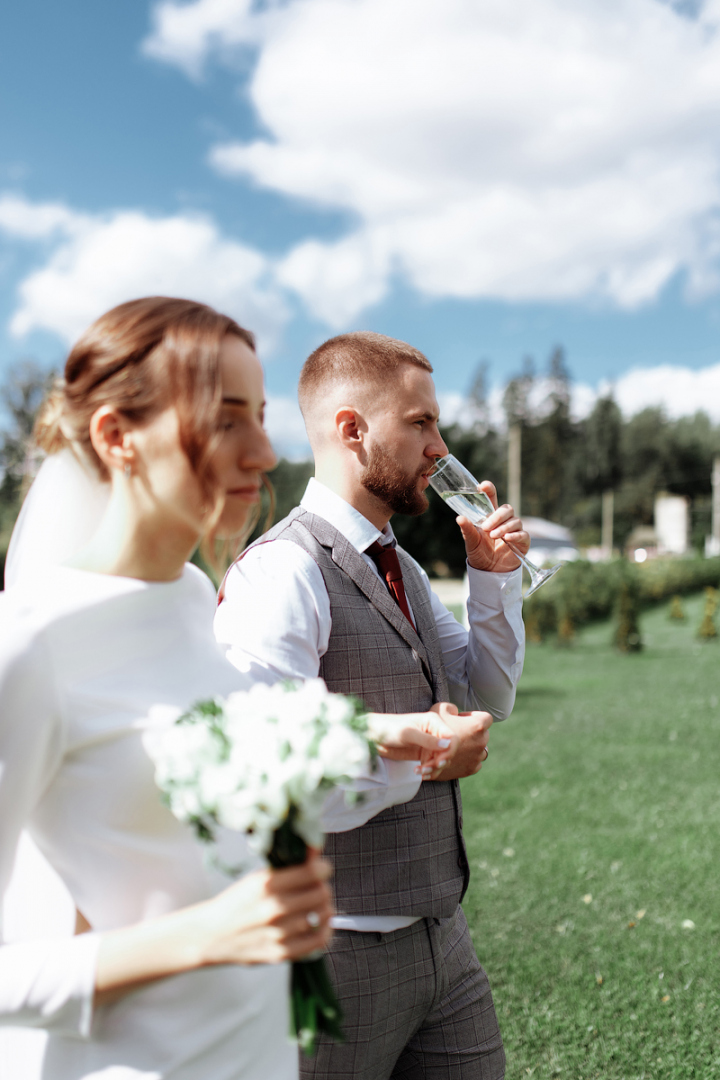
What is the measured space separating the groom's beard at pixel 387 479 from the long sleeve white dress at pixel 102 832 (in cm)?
123

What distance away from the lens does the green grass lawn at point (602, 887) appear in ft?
14.3

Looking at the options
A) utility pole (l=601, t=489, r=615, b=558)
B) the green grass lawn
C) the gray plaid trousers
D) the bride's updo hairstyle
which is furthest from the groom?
utility pole (l=601, t=489, r=615, b=558)

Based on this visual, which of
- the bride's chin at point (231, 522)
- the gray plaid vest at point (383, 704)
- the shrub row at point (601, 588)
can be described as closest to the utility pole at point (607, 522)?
the shrub row at point (601, 588)

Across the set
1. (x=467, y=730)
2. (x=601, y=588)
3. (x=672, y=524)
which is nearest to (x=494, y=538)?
(x=467, y=730)

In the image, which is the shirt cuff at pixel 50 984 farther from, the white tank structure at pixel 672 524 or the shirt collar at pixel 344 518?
the white tank structure at pixel 672 524

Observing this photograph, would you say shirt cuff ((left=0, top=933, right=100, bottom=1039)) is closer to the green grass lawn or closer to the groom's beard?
the groom's beard

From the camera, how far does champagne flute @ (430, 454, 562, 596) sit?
277 cm

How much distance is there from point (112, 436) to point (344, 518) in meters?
1.21

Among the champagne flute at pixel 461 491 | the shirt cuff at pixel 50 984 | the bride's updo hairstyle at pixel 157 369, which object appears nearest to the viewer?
the shirt cuff at pixel 50 984

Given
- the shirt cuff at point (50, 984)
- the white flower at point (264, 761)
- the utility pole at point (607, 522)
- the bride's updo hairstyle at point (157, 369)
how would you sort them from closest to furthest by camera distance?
the white flower at point (264, 761), the shirt cuff at point (50, 984), the bride's updo hairstyle at point (157, 369), the utility pole at point (607, 522)

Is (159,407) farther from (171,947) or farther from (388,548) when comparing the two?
(388,548)

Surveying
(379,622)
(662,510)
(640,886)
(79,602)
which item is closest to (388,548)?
(379,622)

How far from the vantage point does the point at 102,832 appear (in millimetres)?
1429

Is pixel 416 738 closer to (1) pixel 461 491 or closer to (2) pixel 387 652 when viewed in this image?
(2) pixel 387 652
